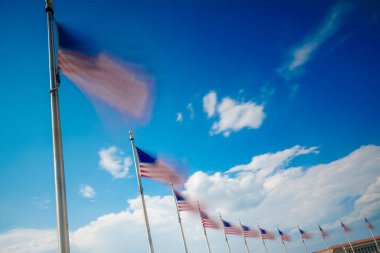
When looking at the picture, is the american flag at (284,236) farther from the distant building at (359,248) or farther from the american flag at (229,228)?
the distant building at (359,248)

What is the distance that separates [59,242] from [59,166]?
A: 144 centimetres

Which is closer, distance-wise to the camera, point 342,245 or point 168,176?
point 168,176

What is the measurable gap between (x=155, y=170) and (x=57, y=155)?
1029 cm

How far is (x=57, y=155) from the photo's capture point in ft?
18.3

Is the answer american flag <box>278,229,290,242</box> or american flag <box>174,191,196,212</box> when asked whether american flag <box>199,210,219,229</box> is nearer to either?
american flag <box>174,191,196,212</box>

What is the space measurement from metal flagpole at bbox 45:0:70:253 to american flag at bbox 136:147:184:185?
9122mm

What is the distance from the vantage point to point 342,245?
310ft

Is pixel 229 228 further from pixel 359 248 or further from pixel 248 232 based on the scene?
pixel 359 248

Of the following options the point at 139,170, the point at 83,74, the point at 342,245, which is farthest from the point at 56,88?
the point at 342,245

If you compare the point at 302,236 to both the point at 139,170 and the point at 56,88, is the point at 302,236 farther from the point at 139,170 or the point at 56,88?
the point at 56,88

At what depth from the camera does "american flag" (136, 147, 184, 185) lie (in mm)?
15125

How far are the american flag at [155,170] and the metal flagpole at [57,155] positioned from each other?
912 centimetres

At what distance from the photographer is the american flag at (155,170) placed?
15125 millimetres

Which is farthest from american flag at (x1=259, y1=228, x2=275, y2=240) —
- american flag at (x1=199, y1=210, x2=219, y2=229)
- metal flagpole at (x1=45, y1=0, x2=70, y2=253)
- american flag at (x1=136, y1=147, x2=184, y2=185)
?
metal flagpole at (x1=45, y1=0, x2=70, y2=253)
